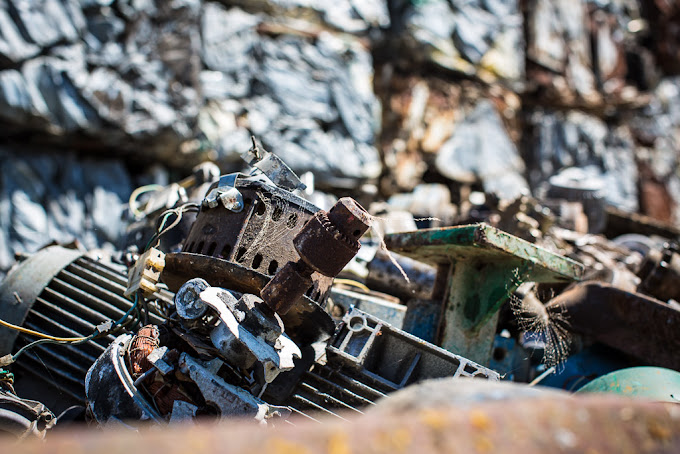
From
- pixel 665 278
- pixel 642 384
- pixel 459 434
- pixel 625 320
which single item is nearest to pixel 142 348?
pixel 459 434

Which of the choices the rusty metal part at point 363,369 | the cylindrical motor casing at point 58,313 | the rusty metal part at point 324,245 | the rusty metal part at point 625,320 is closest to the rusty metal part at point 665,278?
the rusty metal part at point 625,320

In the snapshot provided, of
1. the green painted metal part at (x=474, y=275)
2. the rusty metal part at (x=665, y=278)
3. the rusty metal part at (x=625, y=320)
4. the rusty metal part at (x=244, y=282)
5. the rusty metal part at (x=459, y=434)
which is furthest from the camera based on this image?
the rusty metal part at (x=665, y=278)

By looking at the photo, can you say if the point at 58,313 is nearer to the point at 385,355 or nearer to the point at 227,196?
the point at 227,196

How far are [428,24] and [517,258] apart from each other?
5784 millimetres

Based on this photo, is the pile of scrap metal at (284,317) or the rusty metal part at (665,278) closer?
the pile of scrap metal at (284,317)

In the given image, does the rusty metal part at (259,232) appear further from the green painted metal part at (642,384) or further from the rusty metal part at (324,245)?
the green painted metal part at (642,384)

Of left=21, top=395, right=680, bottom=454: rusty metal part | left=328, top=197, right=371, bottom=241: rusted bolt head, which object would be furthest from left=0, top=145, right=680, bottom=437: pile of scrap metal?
left=21, top=395, right=680, bottom=454: rusty metal part

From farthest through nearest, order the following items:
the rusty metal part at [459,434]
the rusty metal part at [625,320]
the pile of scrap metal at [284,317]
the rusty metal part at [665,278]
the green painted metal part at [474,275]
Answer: the rusty metal part at [665,278], the rusty metal part at [625,320], the green painted metal part at [474,275], the pile of scrap metal at [284,317], the rusty metal part at [459,434]

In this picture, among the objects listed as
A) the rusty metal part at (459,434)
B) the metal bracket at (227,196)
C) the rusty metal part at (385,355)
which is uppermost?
the rusty metal part at (459,434)

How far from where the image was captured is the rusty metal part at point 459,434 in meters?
0.54

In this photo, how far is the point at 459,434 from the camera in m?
0.58

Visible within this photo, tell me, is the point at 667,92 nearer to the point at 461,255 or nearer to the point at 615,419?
the point at 461,255

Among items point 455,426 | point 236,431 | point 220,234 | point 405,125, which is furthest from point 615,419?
point 405,125

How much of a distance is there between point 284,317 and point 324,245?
19.8 inches
